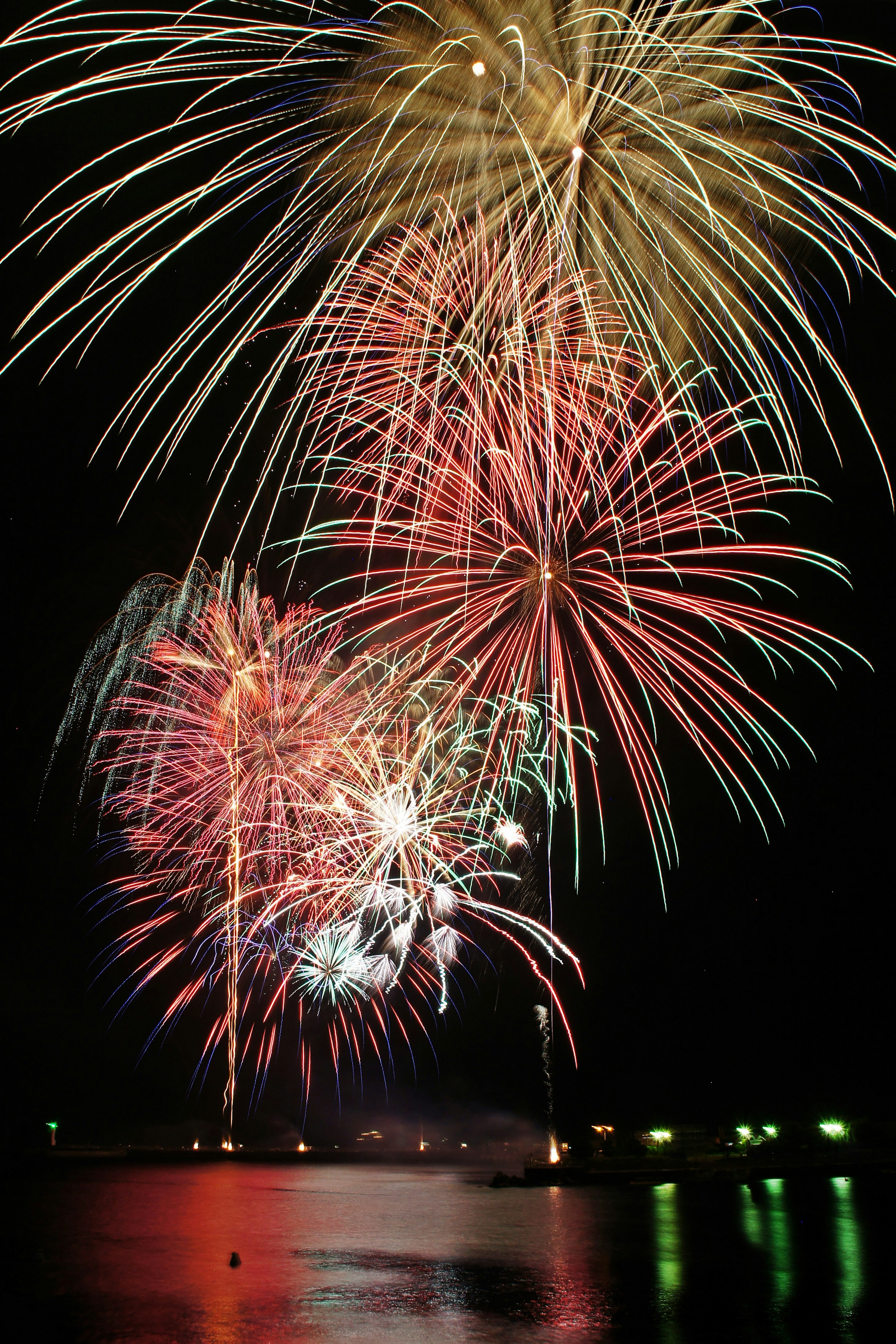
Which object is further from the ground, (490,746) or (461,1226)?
(490,746)

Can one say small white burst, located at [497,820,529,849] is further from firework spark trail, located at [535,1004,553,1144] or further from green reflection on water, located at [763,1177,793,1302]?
firework spark trail, located at [535,1004,553,1144]

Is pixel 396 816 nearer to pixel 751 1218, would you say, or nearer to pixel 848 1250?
pixel 848 1250

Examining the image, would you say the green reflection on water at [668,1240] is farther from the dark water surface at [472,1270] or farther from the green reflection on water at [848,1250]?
the green reflection on water at [848,1250]

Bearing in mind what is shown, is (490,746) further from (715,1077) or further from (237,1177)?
(237,1177)

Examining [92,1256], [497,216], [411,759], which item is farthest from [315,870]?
[497,216]

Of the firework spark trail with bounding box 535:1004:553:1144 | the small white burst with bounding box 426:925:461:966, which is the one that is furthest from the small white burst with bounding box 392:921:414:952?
the firework spark trail with bounding box 535:1004:553:1144

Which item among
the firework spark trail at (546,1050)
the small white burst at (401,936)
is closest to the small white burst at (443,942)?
the small white burst at (401,936)
